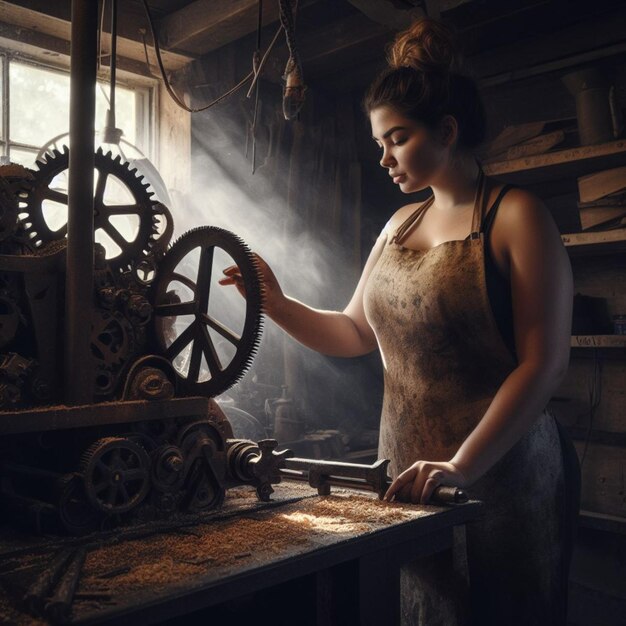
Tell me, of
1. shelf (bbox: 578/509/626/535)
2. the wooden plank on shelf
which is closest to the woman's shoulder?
Result: the wooden plank on shelf

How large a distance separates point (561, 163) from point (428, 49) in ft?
5.28

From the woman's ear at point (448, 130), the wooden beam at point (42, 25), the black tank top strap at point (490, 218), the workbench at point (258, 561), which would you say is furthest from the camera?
the wooden beam at point (42, 25)

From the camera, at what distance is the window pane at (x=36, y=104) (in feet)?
10.2

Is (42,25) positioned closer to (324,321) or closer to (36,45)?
(36,45)

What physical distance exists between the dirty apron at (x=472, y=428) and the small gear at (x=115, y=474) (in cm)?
71

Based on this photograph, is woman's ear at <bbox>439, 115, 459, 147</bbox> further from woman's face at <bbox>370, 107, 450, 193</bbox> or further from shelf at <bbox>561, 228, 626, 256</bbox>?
shelf at <bbox>561, 228, 626, 256</bbox>

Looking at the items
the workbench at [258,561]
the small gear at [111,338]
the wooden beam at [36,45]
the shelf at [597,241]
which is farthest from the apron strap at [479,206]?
the wooden beam at [36,45]

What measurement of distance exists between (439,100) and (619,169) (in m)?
1.73

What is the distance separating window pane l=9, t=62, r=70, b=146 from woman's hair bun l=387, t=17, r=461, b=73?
1.79 m

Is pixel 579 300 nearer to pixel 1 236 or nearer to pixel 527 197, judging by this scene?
pixel 527 197

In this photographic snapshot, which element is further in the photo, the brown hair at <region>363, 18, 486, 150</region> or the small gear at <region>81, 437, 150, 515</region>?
the brown hair at <region>363, 18, 486, 150</region>

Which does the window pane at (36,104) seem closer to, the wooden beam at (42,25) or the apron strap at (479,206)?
the wooden beam at (42,25)

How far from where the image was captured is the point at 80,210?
150cm

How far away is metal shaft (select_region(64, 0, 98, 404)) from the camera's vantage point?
4.85 feet
